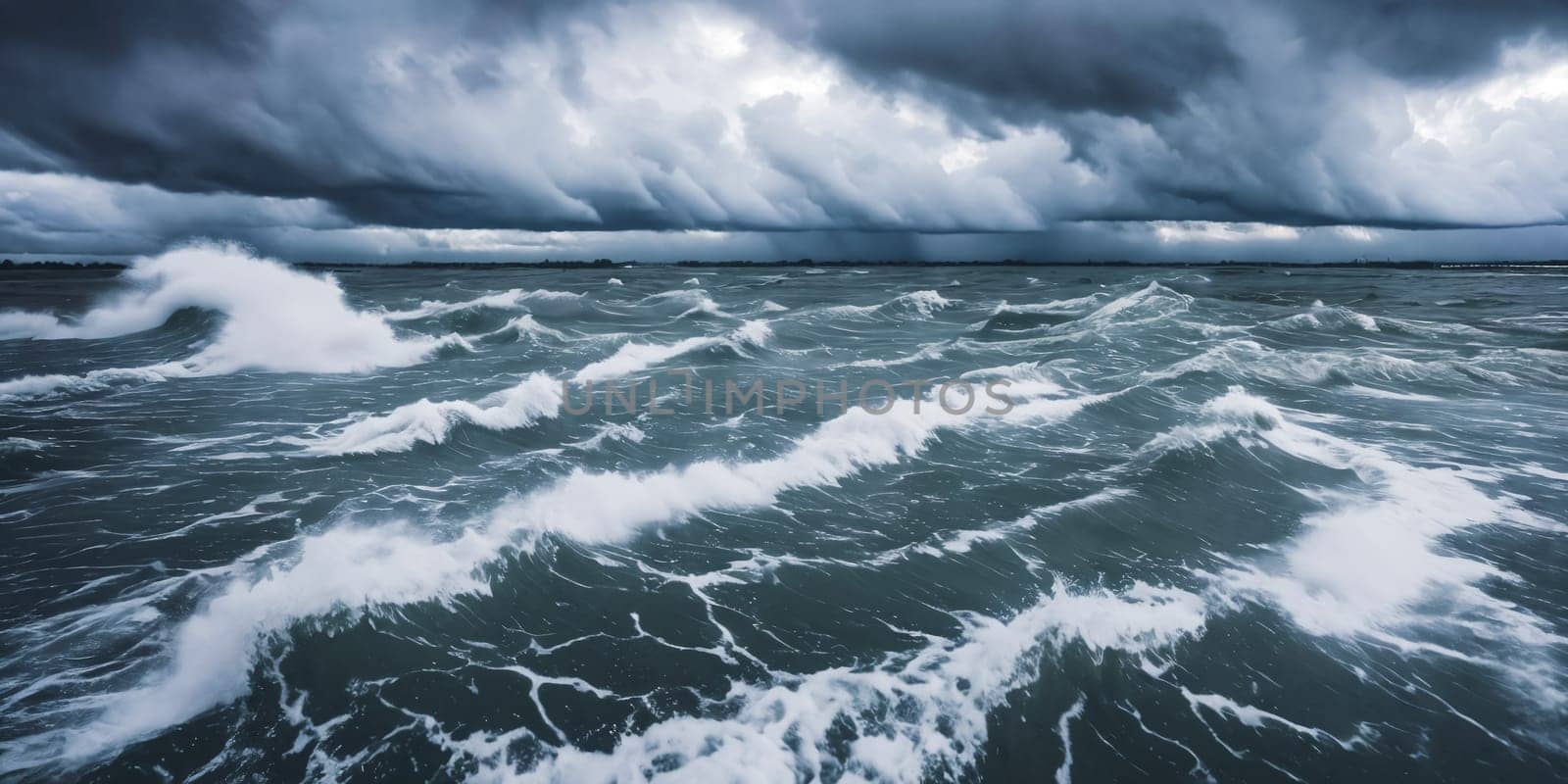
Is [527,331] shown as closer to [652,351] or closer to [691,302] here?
[652,351]

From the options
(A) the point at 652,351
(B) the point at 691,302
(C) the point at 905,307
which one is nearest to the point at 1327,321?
(C) the point at 905,307

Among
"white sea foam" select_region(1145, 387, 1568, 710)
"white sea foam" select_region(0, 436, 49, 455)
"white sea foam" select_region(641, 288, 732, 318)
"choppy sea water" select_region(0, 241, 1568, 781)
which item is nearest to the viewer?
"choppy sea water" select_region(0, 241, 1568, 781)

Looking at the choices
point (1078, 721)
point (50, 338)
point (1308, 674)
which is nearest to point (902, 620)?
point (1078, 721)

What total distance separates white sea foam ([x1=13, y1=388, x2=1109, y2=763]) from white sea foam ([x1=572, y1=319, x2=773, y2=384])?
11.7 meters

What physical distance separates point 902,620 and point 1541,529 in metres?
12.0

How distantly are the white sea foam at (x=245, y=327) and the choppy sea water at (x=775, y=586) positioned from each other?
2.18 meters

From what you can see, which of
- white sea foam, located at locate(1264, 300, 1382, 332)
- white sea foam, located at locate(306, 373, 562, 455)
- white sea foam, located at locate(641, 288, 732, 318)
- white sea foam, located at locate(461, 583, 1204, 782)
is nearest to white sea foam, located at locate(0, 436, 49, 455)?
white sea foam, located at locate(306, 373, 562, 455)

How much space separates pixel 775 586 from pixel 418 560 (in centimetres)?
542

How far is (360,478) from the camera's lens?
40.8 feet

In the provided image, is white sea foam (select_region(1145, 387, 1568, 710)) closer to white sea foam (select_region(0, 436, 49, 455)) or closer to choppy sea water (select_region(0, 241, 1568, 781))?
choppy sea water (select_region(0, 241, 1568, 781))

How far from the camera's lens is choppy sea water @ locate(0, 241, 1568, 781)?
6121 mm

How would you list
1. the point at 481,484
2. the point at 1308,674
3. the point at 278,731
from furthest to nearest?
the point at 481,484, the point at 1308,674, the point at 278,731

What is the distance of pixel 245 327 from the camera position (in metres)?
28.9

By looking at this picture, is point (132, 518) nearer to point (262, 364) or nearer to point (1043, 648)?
point (1043, 648)
